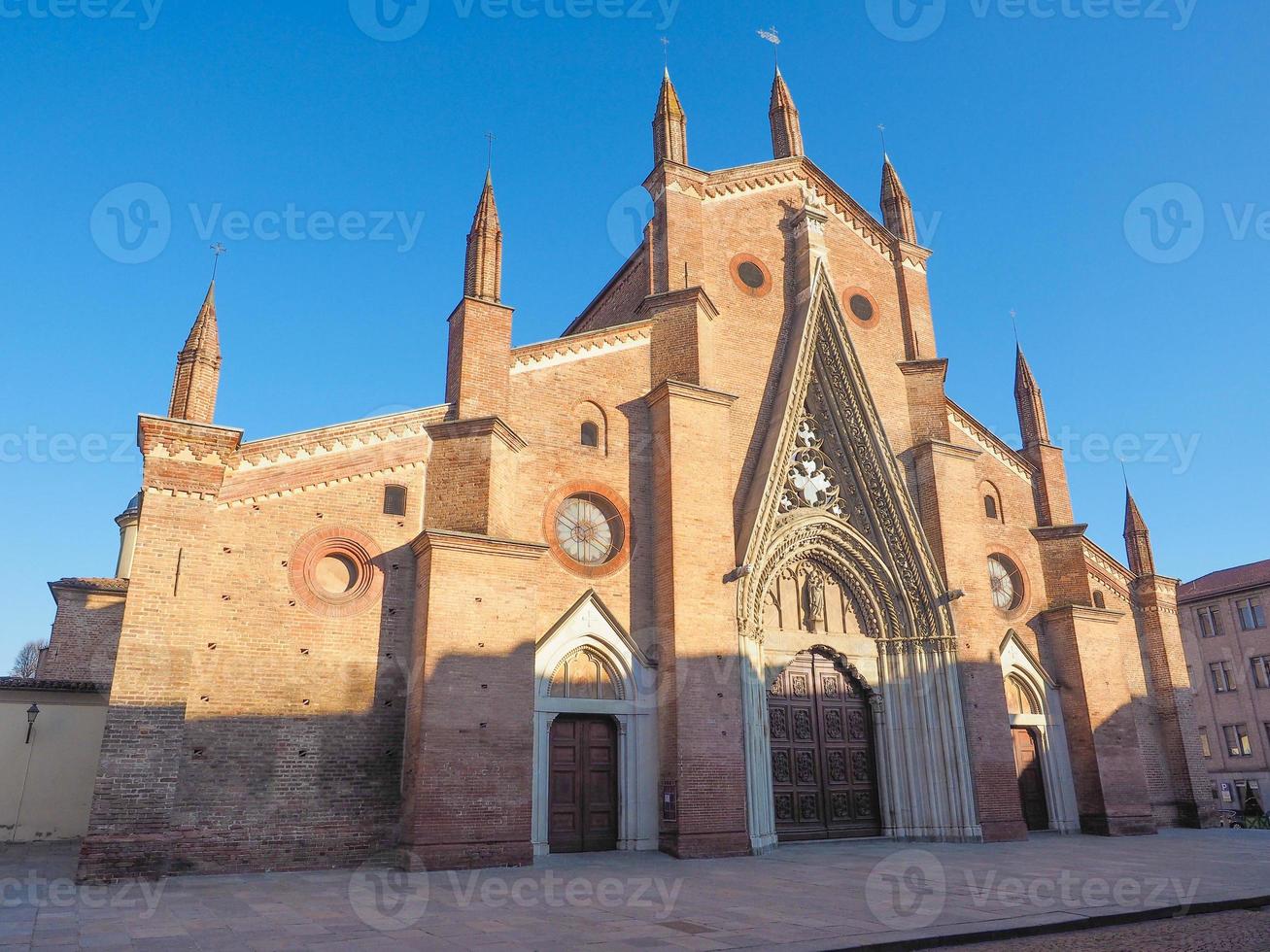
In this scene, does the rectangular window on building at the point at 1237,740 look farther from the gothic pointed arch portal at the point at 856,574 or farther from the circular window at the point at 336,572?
the circular window at the point at 336,572

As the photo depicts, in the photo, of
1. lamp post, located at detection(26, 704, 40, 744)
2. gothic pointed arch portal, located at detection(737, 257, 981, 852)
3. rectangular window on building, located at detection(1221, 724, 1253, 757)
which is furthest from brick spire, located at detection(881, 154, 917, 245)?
rectangular window on building, located at detection(1221, 724, 1253, 757)

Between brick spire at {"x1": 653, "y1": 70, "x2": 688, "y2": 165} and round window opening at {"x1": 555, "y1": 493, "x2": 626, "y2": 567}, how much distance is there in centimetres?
928

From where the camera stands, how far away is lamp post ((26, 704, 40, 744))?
65.2 feet

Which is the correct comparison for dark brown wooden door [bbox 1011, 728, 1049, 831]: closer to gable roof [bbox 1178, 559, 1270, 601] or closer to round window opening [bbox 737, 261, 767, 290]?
round window opening [bbox 737, 261, 767, 290]

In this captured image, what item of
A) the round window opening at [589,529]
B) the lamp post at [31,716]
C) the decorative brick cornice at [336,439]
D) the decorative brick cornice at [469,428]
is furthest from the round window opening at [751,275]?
the lamp post at [31,716]

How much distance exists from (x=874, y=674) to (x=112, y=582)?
76.3 ft

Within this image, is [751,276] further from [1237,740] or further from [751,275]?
[1237,740]

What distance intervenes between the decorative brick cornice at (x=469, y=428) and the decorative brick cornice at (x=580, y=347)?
1.92m

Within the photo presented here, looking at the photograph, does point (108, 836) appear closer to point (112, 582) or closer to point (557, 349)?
point (557, 349)

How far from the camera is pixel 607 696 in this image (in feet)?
59.2

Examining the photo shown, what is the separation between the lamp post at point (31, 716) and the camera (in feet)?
65.2

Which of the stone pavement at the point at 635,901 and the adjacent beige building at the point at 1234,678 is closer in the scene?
the stone pavement at the point at 635,901

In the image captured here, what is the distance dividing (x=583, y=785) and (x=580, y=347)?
9.34 meters

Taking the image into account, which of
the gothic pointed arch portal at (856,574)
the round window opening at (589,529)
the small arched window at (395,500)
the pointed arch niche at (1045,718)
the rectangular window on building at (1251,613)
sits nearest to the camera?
the small arched window at (395,500)
